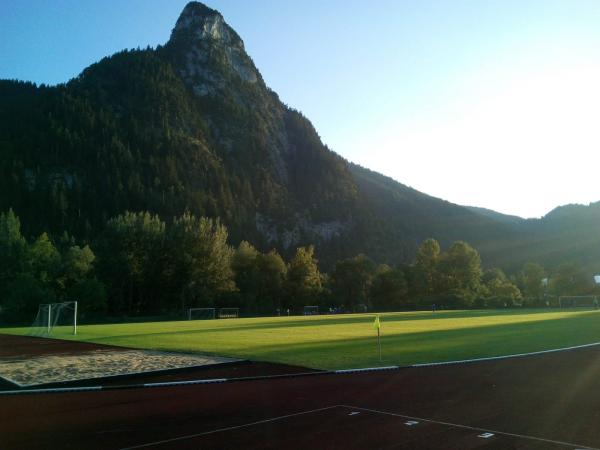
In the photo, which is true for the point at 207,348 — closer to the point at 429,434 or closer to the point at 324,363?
the point at 324,363

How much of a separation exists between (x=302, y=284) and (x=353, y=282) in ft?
53.0

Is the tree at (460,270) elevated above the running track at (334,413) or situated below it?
above

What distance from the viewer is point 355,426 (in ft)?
31.3

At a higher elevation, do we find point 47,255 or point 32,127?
point 32,127

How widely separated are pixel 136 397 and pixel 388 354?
10.5 m

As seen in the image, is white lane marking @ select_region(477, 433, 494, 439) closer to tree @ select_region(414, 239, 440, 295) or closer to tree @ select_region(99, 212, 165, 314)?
tree @ select_region(99, 212, 165, 314)

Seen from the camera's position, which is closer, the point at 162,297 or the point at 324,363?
the point at 324,363

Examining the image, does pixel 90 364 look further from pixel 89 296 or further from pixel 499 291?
pixel 499 291

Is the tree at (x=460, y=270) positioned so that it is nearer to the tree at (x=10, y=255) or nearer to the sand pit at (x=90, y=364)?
the tree at (x=10, y=255)

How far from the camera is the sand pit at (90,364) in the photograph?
16677 millimetres

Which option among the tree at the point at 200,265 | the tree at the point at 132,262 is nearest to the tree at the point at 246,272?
the tree at the point at 200,265

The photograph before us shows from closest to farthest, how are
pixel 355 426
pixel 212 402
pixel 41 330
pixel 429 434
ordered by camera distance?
pixel 429 434
pixel 355 426
pixel 212 402
pixel 41 330

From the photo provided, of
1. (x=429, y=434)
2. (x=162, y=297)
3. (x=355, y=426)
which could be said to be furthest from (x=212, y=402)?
(x=162, y=297)

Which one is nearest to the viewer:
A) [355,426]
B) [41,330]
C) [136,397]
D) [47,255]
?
[355,426]
